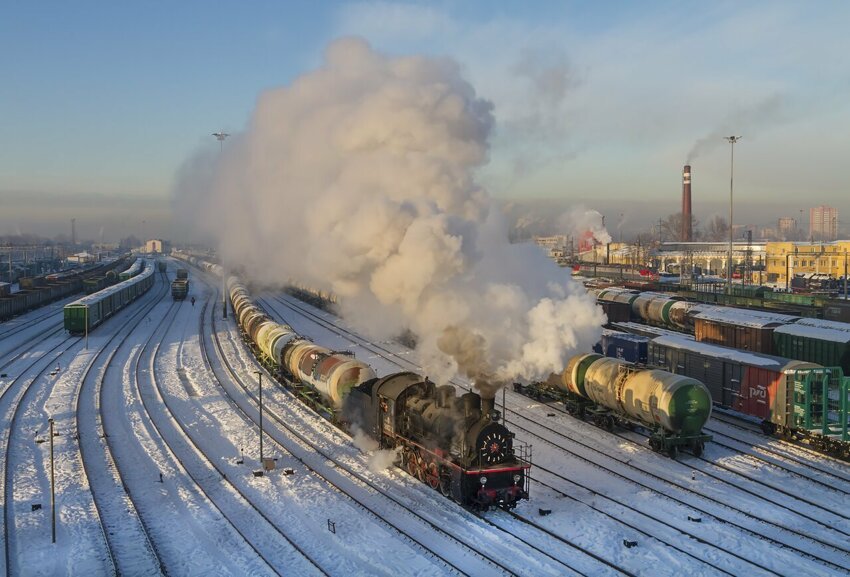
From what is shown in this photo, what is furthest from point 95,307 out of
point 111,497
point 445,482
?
point 445,482

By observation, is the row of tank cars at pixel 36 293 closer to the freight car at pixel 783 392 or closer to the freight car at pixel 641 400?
the freight car at pixel 641 400

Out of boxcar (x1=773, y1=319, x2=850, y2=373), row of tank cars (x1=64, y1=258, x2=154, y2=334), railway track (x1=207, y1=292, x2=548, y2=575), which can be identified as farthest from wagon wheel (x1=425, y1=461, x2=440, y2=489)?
row of tank cars (x1=64, y1=258, x2=154, y2=334)

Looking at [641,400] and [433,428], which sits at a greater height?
[433,428]

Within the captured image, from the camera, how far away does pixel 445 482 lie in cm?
1831

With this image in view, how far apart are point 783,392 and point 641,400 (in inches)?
199

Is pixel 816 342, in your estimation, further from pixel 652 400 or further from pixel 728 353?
pixel 652 400

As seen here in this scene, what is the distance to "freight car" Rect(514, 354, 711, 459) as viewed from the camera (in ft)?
71.5

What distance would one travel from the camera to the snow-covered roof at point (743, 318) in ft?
114

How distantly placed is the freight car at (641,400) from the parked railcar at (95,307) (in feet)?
116

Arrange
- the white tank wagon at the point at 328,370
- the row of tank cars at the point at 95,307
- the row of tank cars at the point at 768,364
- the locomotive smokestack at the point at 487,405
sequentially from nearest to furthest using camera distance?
the locomotive smokestack at the point at 487,405 < the row of tank cars at the point at 768,364 < the white tank wagon at the point at 328,370 < the row of tank cars at the point at 95,307

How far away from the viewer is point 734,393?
25828mm

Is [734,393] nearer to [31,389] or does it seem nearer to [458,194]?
[458,194]

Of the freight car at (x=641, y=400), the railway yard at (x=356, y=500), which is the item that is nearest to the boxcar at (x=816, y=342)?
the railway yard at (x=356, y=500)

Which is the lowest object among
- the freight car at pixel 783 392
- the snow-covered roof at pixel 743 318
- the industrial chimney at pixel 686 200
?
the freight car at pixel 783 392
